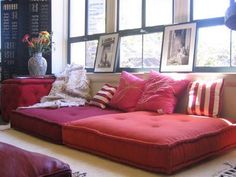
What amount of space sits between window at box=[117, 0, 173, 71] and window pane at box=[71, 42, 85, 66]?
96cm

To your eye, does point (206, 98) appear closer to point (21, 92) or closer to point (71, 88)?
point (71, 88)

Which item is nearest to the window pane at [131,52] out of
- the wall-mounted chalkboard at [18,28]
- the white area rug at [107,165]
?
the wall-mounted chalkboard at [18,28]

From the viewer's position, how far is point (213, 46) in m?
3.29

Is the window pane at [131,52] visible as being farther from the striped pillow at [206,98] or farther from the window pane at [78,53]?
the striped pillow at [206,98]

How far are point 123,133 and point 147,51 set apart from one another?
75.9 inches

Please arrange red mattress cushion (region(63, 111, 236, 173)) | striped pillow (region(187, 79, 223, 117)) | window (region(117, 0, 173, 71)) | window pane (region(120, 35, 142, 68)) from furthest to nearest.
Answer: window pane (region(120, 35, 142, 68)) < window (region(117, 0, 173, 71)) < striped pillow (region(187, 79, 223, 117)) < red mattress cushion (region(63, 111, 236, 173))

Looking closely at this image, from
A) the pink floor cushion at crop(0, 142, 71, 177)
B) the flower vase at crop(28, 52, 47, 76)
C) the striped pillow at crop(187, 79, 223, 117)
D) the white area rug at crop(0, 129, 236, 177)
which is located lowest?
the white area rug at crop(0, 129, 236, 177)

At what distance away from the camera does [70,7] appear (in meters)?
5.34


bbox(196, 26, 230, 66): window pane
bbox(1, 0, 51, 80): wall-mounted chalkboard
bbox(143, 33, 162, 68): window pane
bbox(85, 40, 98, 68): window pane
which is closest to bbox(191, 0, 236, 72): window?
bbox(196, 26, 230, 66): window pane

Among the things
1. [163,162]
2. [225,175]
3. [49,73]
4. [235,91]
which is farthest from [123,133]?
[49,73]

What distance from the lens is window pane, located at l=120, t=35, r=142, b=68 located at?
13.4ft

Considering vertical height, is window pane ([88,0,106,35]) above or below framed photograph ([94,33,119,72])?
above

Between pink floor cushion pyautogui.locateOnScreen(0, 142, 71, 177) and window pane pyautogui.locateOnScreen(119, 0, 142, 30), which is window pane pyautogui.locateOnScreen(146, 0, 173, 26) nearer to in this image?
window pane pyautogui.locateOnScreen(119, 0, 142, 30)

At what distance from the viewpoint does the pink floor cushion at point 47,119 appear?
302cm
